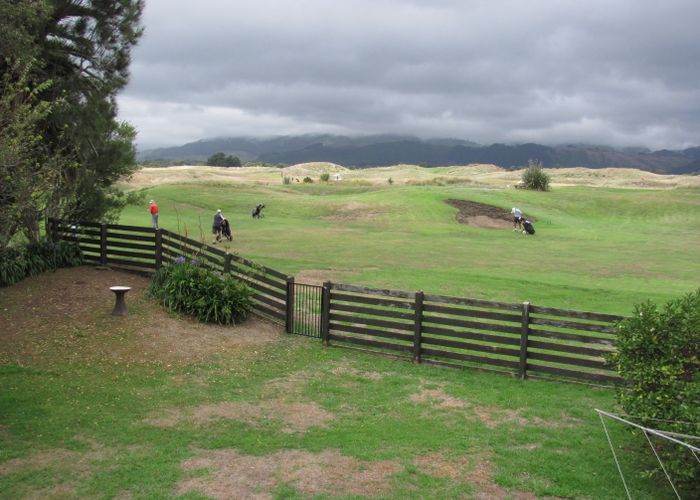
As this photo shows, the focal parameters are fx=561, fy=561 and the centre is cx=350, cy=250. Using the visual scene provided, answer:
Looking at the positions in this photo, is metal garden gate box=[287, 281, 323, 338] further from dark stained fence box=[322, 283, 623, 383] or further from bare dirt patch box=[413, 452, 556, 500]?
bare dirt patch box=[413, 452, 556, 500]

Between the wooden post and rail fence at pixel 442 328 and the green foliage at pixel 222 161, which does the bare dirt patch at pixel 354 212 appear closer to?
the wooden post and rail fence at pixel 442 328

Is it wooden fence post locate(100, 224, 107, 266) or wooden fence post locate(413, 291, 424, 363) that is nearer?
wooden fence post locate(413, 291, 424, 363)

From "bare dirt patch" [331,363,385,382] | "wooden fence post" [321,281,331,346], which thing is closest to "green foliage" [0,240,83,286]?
"wooden fence post" [321,281,331,346]

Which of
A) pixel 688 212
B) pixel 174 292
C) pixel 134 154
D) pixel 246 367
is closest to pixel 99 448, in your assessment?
pixel 246 367

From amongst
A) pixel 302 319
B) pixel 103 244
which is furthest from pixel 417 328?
pixel 103 244

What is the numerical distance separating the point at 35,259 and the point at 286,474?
1276cm

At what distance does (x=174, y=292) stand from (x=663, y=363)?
1111 centimetres

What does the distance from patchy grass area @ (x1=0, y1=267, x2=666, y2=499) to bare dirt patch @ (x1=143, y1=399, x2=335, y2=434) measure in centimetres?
4

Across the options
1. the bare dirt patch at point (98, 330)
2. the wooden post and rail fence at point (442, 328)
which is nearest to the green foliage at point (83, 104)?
the bare dirt patch at point (98, 330)

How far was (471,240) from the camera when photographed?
34.3m

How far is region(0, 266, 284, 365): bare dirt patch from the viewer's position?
37.8ft

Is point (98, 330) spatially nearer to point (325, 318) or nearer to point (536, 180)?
point (325, 318)

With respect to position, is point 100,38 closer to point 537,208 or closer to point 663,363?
point 663,363

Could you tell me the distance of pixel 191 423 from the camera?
868cm
